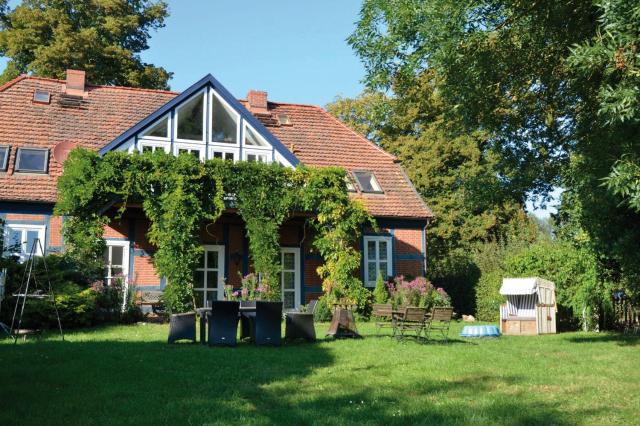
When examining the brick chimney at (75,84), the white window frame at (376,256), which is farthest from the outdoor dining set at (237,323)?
the brick chimney at (75,84)

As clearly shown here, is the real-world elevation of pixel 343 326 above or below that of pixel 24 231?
below

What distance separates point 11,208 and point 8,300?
5.50 m

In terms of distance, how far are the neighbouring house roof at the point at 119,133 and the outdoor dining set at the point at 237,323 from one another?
8.63 meters

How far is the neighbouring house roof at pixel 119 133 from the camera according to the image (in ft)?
65.0

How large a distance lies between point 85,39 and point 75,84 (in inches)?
271

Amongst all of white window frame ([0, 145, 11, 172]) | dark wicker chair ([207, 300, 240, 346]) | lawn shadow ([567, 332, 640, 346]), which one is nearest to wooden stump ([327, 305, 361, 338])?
dark wicker chair ([207, 300, 240, 346])

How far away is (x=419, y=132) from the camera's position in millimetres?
34188

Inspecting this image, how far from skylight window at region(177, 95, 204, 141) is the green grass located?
8.74m

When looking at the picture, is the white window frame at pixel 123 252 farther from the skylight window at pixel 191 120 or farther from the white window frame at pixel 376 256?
the white window frame at pixel 376 256

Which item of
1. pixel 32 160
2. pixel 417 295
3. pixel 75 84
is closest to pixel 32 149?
pixel 32 160

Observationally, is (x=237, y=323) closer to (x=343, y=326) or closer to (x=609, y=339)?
(x=343, y=326)

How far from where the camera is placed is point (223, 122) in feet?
66.6

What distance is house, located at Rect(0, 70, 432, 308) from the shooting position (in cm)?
1898

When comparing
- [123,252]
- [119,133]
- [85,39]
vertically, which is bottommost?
[123,252]
